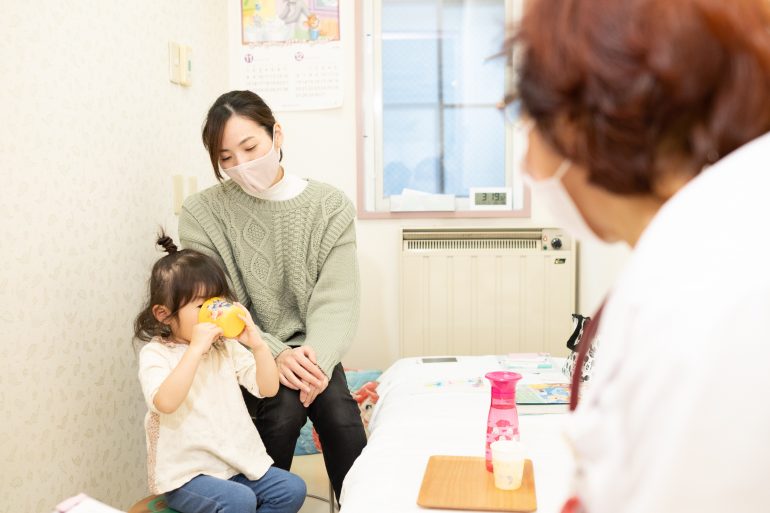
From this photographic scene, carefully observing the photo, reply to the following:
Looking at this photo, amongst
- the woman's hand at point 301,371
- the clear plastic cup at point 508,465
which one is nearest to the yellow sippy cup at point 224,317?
the woman's hand at point 301,371

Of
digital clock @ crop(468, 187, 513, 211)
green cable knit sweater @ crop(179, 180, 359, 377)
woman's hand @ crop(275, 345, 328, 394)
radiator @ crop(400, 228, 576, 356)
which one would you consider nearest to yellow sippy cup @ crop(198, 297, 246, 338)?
woman's hand @ crop(275, 345, 328, 394)

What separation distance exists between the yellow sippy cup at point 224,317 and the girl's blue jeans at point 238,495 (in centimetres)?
30

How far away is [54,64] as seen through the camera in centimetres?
153

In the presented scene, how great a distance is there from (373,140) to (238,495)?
1.59 meters

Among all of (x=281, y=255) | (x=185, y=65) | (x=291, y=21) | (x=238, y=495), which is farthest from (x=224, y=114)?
(x=291, y=21)

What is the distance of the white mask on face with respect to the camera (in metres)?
0.64

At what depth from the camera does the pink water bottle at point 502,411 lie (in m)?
1.21

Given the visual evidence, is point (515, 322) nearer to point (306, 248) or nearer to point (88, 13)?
point (306, 248)

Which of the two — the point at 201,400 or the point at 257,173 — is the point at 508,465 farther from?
the point at 257,173

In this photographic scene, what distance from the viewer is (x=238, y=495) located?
1426mm

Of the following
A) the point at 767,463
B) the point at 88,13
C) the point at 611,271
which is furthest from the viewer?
the point at 611,271

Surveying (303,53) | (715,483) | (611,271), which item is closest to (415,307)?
(611,271)

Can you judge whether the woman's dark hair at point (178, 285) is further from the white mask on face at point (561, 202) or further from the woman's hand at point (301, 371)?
the white mask on face at point (561, 202)

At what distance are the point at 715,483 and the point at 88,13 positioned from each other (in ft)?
5.47
